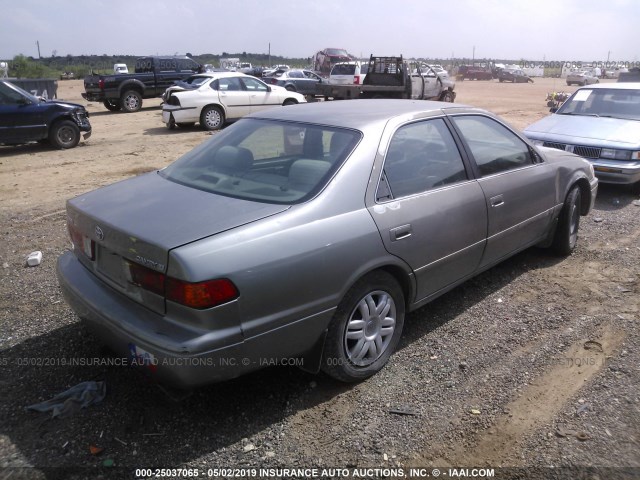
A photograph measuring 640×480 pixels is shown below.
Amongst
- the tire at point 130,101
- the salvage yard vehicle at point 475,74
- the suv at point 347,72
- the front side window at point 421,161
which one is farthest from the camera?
the salvage yard vehicle at point 475,74

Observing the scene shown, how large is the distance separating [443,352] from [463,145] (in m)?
1.52

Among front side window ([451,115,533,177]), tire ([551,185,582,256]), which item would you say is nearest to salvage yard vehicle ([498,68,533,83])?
tire ([551,185,582,256])

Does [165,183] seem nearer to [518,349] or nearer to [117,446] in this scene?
[117,446]

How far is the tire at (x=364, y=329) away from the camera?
289cm

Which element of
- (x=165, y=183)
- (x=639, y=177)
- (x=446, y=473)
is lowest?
(x=446, y=473)

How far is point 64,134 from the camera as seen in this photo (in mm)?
11656

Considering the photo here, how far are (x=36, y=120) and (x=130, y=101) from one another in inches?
320

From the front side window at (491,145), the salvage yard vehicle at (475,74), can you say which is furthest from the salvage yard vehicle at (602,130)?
the salvage yard vehicle at (475,74)

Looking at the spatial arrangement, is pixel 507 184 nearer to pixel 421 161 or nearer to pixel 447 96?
pixel 421 161

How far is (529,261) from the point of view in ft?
16.8

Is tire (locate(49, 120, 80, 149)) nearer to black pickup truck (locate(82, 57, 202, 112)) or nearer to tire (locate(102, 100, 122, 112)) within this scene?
black pickup truck (locate(82, 57, 202, 112))

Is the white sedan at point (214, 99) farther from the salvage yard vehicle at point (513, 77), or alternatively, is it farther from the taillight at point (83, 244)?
the salvage yard vehicle at point (513, 77)

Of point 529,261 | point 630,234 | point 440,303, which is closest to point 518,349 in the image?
point 440,303

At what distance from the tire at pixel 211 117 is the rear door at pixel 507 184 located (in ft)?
36.4
